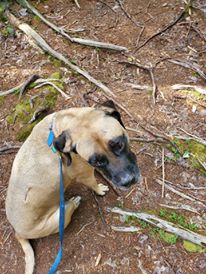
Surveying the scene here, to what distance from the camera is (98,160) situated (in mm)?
4062

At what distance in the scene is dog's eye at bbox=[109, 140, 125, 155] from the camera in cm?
402

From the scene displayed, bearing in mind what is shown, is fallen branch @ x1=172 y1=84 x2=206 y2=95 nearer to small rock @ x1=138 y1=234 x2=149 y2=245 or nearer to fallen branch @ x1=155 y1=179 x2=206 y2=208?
fallen branch @ x1=155 y1=179 x2=206 y2=208

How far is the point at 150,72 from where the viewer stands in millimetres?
6637

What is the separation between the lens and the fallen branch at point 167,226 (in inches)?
185

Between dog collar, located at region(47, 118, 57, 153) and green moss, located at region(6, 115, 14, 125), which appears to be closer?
dog collar, located at region(47, 118, 57, 153)

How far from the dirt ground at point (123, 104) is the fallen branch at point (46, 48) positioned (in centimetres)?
11

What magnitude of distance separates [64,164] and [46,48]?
10.9 ft

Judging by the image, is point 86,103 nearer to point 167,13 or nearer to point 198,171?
point 198,171

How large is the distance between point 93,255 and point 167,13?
4.95 metres

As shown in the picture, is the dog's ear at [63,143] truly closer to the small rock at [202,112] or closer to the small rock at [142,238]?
the small rock at [142,238]

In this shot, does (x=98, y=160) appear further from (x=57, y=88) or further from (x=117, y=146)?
(x=57, y=88)

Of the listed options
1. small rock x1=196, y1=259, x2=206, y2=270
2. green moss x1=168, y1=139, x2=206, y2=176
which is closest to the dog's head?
small rock x1=196, y1=259, x2=206, y2=270

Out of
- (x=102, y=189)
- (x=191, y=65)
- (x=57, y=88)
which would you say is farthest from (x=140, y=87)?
(x=102, y=189)

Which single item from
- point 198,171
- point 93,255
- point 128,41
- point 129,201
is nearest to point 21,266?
point 93,255
